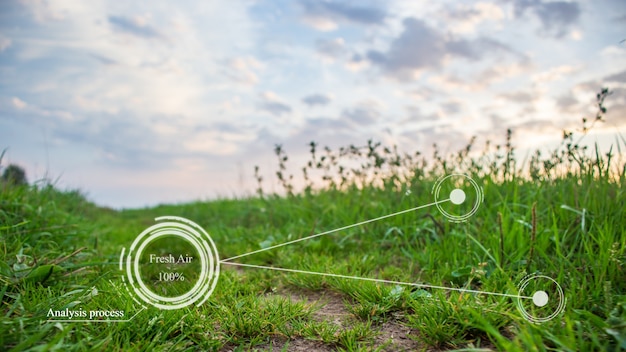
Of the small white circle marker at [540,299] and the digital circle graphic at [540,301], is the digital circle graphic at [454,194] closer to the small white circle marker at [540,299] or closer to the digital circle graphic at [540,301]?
the digital circle graphic at [540,301]

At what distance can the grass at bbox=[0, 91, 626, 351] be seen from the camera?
2.46 m

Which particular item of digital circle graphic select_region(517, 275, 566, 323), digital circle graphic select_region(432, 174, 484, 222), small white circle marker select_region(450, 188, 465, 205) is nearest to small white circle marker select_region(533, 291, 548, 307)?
digital circle graphic select_region(517, 275, 566, 323)

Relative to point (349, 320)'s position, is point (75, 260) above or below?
above

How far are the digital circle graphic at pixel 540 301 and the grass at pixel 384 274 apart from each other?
0.13ft

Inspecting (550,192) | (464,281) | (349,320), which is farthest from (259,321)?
(550,192)

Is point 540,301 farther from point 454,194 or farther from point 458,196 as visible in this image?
point 454,194

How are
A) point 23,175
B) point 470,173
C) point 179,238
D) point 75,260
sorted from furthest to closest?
1. point 23,175
2. point 179,238
3. point 470,173
4. point 75,260

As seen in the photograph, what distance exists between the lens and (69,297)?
2.82 m

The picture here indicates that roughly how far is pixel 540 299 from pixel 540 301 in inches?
0.9

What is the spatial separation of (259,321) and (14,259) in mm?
2051

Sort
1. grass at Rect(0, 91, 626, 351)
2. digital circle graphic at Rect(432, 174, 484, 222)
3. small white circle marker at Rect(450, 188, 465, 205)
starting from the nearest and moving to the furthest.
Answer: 1. grass at Rect(0, 91, 626, 351)
2. small white circle marker at Rect(450, 188, 465, 205)
3. digital circle graphic at Rect(432, 174, 484, 222)

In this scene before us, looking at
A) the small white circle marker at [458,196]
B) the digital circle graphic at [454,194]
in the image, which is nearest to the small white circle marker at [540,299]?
the small white circle marker at [458,196]

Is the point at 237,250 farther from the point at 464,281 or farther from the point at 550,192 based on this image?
the point at 550,192

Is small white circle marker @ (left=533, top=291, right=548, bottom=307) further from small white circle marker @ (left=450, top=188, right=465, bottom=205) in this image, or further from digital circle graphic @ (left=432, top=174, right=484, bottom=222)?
digital circle graphic @ (left=432, top=174, right=484, bottom=222)
